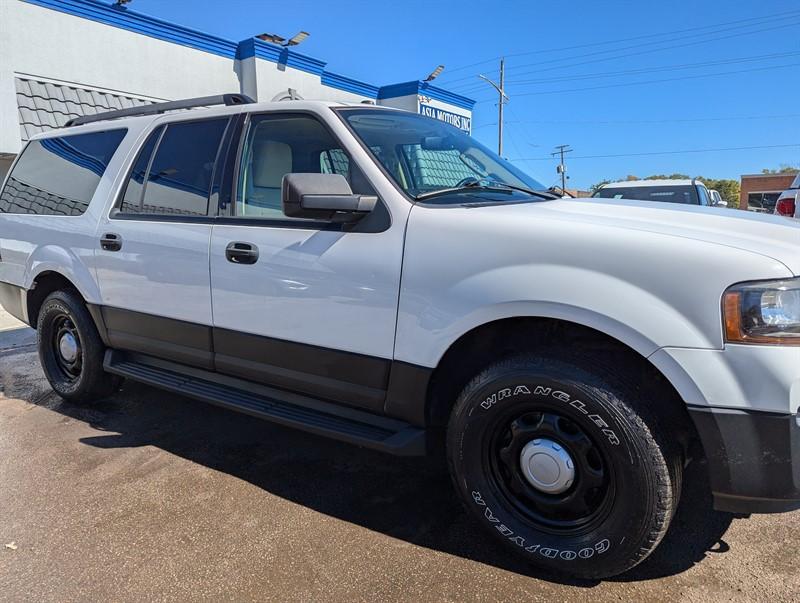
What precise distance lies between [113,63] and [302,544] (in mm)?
13736

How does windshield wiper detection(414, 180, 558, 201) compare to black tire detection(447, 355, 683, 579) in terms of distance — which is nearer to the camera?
black tire detection(447, 355, 683, 579)

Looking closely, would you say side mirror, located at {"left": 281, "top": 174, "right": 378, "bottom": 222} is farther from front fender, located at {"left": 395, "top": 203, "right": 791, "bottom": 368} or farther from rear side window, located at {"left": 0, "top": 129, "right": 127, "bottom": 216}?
rear side window, located at {"left": 0, "top": 129, "right": 127, "bottom": 216}

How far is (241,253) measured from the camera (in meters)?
2.94

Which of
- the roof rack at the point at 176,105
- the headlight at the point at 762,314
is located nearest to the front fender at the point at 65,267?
the roof rack at the point at 176,105

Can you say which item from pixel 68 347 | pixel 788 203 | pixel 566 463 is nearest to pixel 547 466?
pixel 566 463

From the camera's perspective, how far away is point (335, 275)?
2.62 m

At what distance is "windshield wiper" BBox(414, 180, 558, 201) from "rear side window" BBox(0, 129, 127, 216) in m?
2.45

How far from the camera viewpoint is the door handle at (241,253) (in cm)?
289

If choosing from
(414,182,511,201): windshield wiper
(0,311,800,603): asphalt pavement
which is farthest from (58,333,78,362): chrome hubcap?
(414,182,511,201): windshield wiper

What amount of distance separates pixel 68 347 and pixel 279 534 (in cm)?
261

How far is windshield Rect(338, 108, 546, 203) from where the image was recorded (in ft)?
9.12

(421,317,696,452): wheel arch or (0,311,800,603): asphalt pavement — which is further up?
(421,317,696,452): wheel arch

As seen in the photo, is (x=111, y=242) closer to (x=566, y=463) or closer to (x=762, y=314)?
(x=566, y=463)

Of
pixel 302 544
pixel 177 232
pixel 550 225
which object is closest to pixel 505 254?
pixel 550 225
